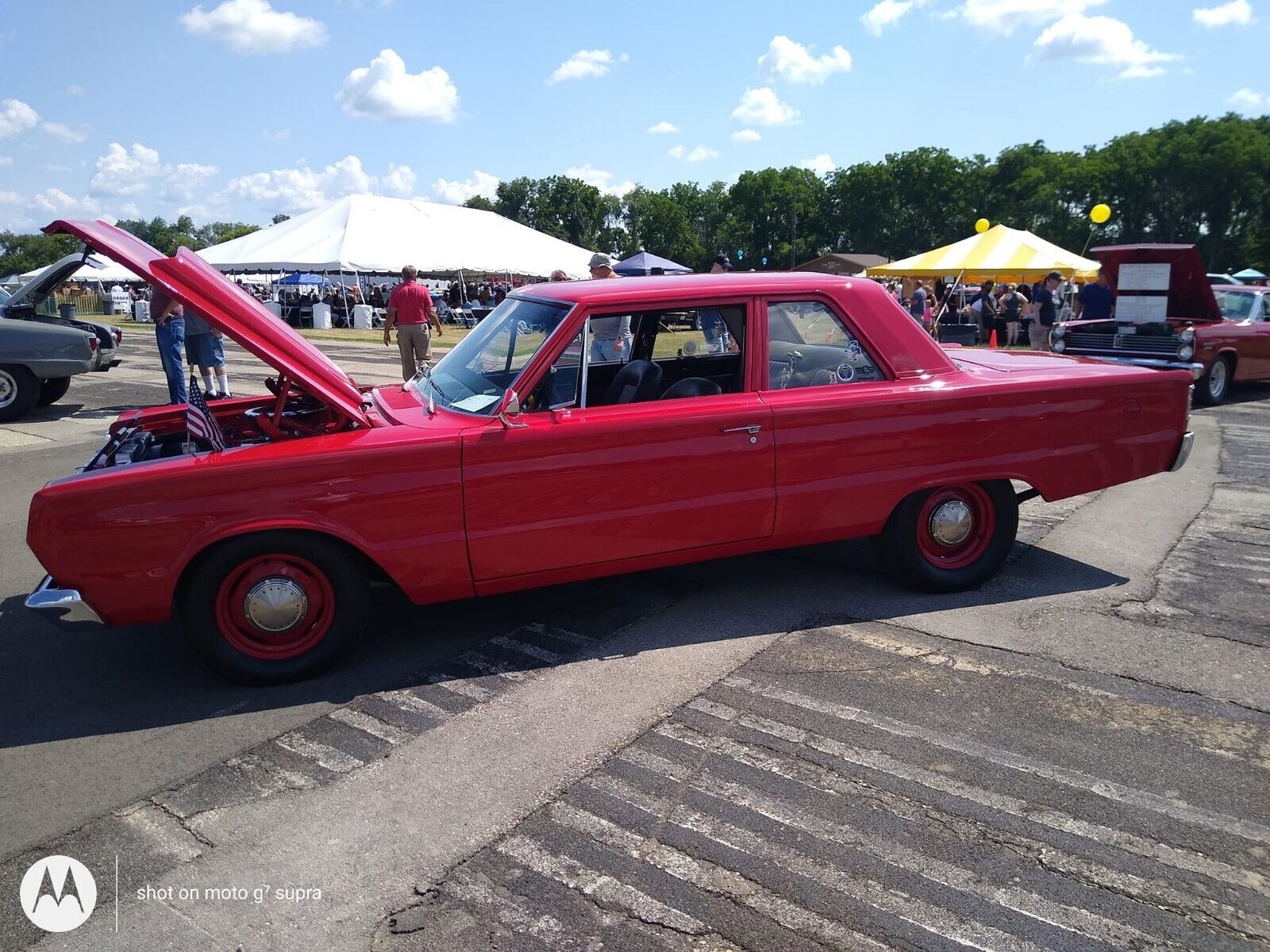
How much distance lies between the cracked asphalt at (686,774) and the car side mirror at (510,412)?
107 cm

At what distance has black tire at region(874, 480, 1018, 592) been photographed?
187 inches

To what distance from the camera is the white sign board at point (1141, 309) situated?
12625 millimetres

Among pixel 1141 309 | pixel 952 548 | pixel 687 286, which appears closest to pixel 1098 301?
pixel 1141 309

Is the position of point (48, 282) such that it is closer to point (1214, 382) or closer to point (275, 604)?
point (275, 604)

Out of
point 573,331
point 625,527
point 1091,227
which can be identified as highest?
point 1091,227

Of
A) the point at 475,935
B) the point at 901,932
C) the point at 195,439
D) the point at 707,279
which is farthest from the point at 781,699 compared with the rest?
the point at 195,439

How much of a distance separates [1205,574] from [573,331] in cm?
393

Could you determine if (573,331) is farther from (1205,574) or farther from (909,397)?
(1205,574)

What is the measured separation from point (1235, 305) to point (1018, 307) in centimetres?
824

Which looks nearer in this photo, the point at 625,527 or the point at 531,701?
the point at 531,701

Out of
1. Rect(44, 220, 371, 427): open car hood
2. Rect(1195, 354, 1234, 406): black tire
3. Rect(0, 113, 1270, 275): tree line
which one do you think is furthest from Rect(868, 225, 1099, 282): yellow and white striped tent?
Rect(0, 113, 1270, 275): tree line

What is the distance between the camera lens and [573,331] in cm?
426

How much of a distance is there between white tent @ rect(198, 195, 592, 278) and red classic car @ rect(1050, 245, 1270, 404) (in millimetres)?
19576

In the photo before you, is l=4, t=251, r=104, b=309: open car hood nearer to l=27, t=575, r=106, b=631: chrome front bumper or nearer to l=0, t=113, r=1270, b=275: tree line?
l=27, t=575, r=106, b=631: chrome front bumper
